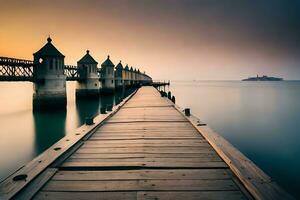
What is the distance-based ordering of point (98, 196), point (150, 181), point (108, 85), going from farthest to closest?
point (108, 85)
point (150, 181)
point (98, 196)

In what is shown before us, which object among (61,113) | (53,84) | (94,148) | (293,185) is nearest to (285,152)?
(293,185)

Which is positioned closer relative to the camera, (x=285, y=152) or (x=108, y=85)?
(x=285, y=152)

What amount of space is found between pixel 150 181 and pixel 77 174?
1332mm

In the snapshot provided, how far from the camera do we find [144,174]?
167 inches

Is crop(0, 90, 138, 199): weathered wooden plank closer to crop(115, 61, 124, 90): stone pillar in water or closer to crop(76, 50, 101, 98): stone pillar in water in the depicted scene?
crop(76, 50, 101, 98): stone pillar in water

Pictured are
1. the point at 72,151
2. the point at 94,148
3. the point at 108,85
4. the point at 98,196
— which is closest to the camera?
the point at 98,196

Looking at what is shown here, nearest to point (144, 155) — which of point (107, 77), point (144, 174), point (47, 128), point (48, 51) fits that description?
point (144, 174)

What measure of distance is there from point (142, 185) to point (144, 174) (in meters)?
0.46

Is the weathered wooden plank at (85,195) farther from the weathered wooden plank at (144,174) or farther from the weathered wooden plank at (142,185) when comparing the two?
the weathered wooden plank at (144,174)

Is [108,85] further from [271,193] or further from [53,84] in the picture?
A: [271,193]

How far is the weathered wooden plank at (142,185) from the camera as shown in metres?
3.68

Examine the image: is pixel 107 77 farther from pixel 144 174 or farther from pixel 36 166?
pixel 144 174

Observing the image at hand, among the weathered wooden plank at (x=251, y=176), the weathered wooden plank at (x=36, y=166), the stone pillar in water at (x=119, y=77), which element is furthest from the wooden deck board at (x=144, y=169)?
the stone pillar in water at (x=119, y=77)

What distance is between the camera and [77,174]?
14.0 ft
